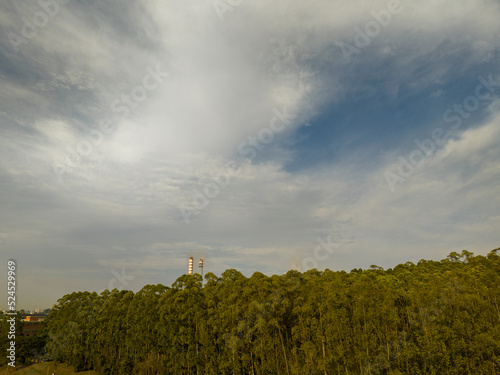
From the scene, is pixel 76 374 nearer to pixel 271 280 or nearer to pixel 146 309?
pixel 146 309

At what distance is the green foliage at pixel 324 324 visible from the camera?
26.8 m

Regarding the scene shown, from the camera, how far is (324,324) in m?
29.7

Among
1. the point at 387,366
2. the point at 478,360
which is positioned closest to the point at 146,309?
the point at 387,366

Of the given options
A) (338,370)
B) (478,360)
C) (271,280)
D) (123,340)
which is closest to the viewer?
(478,360)

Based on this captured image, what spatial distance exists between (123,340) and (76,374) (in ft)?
55.1

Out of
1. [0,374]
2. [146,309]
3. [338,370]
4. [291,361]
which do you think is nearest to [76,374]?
Answer: [0,374]

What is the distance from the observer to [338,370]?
28188 millimetres

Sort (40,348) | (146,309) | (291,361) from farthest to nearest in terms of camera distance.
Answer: (40,348) < (146,309) < (291,361)

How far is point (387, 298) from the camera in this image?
29016 millimetres

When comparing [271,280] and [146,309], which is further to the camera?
[146,309]

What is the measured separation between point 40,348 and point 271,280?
197 feet

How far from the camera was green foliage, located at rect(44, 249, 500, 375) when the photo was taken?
26.8 m

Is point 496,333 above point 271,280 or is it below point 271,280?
below

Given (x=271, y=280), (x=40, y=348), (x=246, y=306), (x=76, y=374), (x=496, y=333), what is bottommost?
(x=76, y=374)
